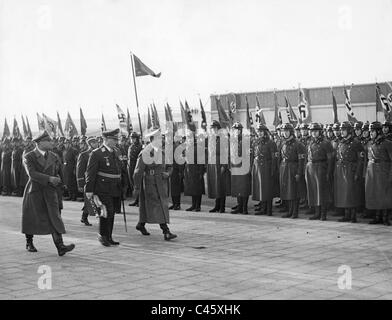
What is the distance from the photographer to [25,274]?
7.04 meters

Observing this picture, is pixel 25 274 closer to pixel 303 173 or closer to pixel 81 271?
pixel 81 271

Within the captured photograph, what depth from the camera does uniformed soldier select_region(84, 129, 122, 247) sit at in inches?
348

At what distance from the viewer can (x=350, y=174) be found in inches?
439

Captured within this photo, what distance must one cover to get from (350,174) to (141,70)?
499 cm

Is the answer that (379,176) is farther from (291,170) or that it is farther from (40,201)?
(40,201)

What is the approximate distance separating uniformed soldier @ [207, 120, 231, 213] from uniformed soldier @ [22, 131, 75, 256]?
5.39m

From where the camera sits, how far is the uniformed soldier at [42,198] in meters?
8.25

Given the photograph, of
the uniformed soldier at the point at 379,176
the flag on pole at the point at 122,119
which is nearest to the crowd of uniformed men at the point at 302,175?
the uniformed soldier at the point at 379,176

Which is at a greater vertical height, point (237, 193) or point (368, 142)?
point (368, 142)

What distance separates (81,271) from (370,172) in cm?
618

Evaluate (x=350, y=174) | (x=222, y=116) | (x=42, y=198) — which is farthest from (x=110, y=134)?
(x=222, y=116)

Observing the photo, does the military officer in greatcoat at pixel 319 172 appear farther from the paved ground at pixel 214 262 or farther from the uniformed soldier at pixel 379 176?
the uniformed soldier at pixel 379 176

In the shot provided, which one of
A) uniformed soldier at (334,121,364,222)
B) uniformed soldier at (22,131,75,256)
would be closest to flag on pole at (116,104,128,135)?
uniformed soldier at (334,121,364,222)
